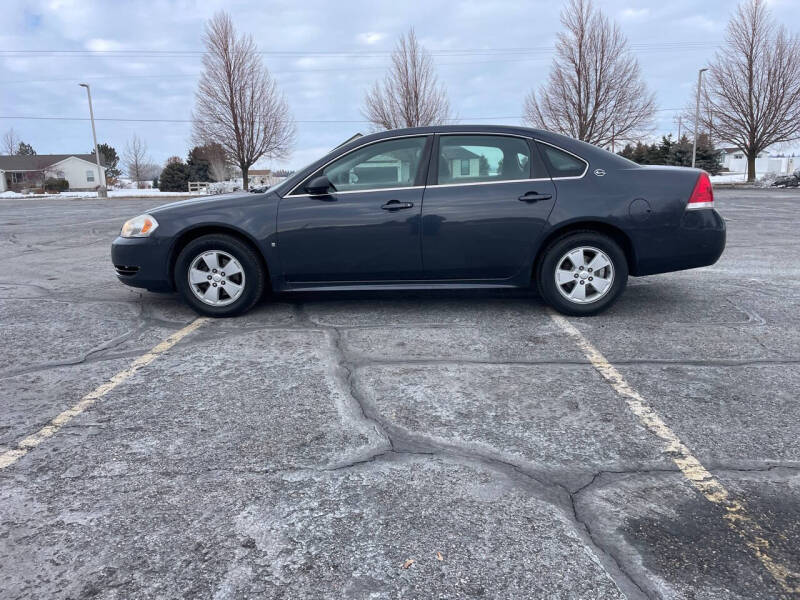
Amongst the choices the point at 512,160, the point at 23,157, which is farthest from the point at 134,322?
the point at 23,157

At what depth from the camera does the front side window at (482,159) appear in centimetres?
497

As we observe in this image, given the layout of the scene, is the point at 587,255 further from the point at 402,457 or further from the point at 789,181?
the point at 789,181

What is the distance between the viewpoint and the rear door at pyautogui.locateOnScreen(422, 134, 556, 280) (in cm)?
487

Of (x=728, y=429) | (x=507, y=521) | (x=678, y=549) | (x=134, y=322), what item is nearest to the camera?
(x=678, y=549)

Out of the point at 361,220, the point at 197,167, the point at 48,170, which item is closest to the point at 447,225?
the point at 361,220

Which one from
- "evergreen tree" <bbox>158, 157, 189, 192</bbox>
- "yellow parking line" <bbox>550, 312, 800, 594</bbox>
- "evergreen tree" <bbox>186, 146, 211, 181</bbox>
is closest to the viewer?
"yellow parking line" <bbox>550, 312, 800, 594</bbox>

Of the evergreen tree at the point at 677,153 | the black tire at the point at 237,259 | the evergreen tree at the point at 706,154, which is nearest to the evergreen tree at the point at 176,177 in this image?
the evergreen tree at the point at 677,153

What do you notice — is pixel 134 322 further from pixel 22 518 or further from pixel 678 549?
pixel 678 549

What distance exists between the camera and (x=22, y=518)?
7.49 ft

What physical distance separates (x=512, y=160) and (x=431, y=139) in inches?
27.8

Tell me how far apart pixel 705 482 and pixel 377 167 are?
348 centimetres

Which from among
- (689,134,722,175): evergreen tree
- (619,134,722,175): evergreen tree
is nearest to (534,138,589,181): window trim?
(619,134,722,175): evergreen tree

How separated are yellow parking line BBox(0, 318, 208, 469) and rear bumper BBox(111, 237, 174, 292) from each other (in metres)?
0.60

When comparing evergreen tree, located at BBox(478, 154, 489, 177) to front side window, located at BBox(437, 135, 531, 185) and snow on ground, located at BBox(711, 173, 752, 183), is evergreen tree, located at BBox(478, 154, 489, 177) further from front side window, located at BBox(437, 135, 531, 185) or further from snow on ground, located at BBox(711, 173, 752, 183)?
snow on ground, located at BBox(711, 173, 752, 183)
